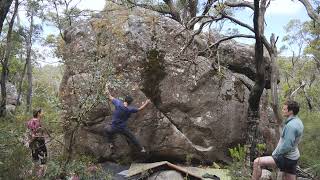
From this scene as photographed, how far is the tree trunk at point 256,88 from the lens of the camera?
1021cm

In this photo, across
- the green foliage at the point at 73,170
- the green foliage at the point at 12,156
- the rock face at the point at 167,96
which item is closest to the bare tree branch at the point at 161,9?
the rock face at the point at 167,96

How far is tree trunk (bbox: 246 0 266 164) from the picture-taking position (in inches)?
402

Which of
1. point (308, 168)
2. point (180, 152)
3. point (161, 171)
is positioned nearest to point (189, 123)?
point (180, 152)

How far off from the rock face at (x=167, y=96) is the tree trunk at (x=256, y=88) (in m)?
0.78

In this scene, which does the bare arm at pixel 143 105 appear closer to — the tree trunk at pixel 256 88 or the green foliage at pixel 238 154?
the green foliage at pixel 238 154

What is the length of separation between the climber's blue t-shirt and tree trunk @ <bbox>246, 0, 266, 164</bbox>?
3099 millimetres

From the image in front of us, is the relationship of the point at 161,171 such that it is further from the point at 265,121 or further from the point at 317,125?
the point at 317,125

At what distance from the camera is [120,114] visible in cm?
1031

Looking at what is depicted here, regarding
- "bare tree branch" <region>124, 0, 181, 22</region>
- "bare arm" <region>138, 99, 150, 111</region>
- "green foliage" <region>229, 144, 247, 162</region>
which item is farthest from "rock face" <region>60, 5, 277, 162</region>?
"bare tree branch" <region>124, 0, 181, 22</region>

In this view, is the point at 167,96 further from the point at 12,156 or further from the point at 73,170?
the point at 12,156

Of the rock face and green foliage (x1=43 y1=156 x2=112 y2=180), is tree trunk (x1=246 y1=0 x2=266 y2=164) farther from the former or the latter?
green foliage (x1=43 y1=156 x2=112 y2=180)

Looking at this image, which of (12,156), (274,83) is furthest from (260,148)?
(12,156)

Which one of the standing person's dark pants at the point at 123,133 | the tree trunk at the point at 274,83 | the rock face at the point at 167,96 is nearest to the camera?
the tree trunk at the point at 274,83

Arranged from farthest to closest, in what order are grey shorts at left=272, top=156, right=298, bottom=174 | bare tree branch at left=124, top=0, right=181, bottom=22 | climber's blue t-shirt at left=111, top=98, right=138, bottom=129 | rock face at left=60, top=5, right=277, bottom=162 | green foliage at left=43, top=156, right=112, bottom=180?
bare tree branch at left=124, top=0, right=181, bottom=22 → rock face at left=60, top=5, right=277, bottom=162 → climber's blue t-shirt at left=111, top=98, right=138, bottom=129 → green foliage at left=43, top=156, right=112, bottom=180 → grey shorts at left=272, top=156, right=298, bottom=174
